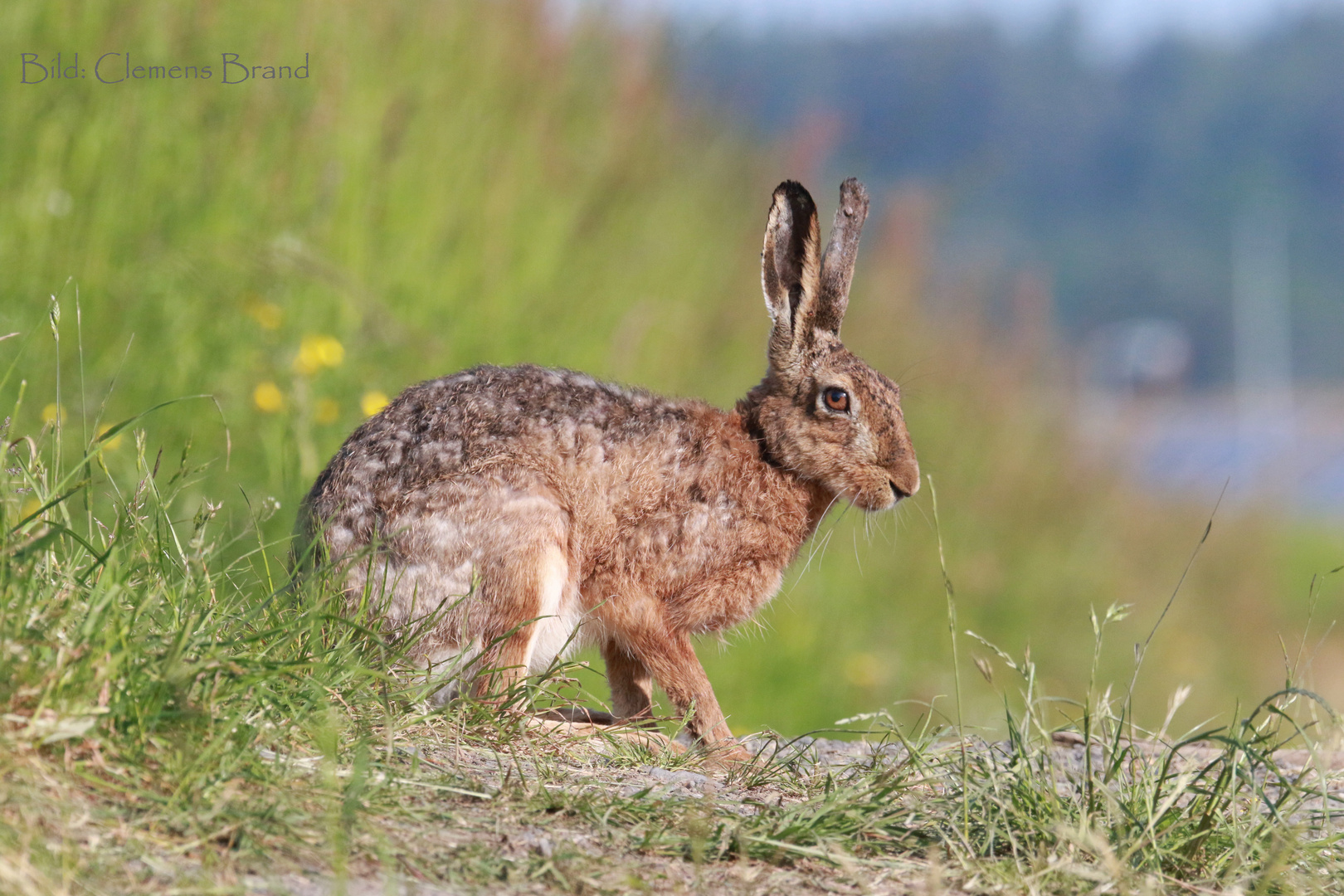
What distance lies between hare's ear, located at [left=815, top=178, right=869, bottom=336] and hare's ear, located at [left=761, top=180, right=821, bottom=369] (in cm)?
4

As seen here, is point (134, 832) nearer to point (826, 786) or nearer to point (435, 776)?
point (435, 776)

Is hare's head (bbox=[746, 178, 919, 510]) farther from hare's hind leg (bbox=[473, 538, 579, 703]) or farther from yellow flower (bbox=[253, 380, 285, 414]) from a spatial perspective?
yellow flower (bbox=[253, 380, 285, 414])

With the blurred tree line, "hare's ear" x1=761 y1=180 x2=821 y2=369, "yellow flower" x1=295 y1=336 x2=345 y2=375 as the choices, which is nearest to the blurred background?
"yellow flower" x1=295 y1=336 x2=345 y2=375

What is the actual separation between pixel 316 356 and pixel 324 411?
0.25 m

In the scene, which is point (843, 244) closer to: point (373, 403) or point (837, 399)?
point (837, 399)

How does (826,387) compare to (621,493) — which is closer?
(621,493)

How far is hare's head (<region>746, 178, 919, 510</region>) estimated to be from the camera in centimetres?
454

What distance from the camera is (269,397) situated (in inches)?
215

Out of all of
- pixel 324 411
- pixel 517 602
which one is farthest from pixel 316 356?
pixel 517 602

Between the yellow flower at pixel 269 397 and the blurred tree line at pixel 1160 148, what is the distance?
2288 cm

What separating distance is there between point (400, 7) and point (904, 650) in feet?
17.3

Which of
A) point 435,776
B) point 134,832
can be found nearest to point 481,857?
point 435,776

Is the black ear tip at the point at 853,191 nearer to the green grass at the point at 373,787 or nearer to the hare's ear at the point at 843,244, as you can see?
the hare's ear at the point at 843,244

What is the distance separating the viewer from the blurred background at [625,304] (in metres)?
5.79
